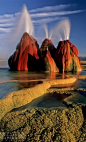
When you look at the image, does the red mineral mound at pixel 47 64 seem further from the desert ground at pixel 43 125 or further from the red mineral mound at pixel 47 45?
the desert ground at pixel 43 125

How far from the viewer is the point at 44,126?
213 inches

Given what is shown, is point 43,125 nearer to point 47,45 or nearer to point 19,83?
point 19,83

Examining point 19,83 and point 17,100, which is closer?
point 17,100

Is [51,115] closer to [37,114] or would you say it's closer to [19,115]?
[37,114]

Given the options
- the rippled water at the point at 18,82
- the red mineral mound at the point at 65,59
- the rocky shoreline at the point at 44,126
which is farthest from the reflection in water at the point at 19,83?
the red mineral mound at the point at 65,59

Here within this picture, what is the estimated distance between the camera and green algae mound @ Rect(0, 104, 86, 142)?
485cm

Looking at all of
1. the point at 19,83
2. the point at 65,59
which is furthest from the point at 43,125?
the point at 65,59

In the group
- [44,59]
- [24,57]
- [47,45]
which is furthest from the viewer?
[47,45]

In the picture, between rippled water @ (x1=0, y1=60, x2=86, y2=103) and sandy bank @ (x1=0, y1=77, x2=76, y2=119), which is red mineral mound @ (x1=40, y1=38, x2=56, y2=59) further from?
sandy bank @ (x1=0, y1=77, x2=76, y2=119)

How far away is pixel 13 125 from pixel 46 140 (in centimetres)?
165

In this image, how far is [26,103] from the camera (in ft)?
27.3

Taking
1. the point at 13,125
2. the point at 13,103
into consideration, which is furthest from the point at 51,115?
the point at 13,103

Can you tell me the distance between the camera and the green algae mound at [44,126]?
4.85m

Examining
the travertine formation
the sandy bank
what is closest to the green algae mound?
the sandy bank
